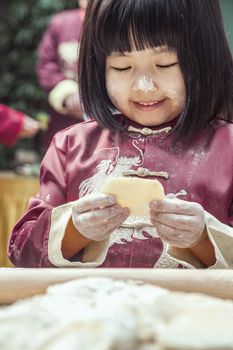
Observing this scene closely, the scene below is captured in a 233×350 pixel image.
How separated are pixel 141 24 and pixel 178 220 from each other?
1.14 feet

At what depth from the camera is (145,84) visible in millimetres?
1234

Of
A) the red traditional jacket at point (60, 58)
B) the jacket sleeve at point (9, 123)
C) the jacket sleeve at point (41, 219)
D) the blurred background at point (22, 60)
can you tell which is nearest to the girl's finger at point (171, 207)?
the jacket sleeve at point (41, 219)

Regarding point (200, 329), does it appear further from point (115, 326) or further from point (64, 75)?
point (64, 75)

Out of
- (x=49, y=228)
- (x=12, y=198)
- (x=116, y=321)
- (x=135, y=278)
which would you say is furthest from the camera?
(x=12, y=198)

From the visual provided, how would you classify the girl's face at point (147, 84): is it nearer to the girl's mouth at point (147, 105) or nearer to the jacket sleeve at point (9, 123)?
the girl's mouth at point (147, 105)

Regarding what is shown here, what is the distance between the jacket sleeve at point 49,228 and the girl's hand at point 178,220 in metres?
0.13

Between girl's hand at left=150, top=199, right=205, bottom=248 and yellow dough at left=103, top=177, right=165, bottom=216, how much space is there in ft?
0.04

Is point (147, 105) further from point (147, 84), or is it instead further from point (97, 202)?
point (97, 202)

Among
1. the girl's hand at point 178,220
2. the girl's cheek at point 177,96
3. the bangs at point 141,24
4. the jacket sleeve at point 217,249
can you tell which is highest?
the bangs at point 141,24

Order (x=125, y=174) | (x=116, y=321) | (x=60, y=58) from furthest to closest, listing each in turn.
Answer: (x=60, y=58), (x=125, y=174), (x=116, y=321)

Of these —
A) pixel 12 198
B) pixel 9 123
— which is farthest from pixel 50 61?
pixel 12 198

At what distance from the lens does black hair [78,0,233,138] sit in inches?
48.8

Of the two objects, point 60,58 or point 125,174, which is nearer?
point 125,174

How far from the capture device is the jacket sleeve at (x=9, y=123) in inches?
140
